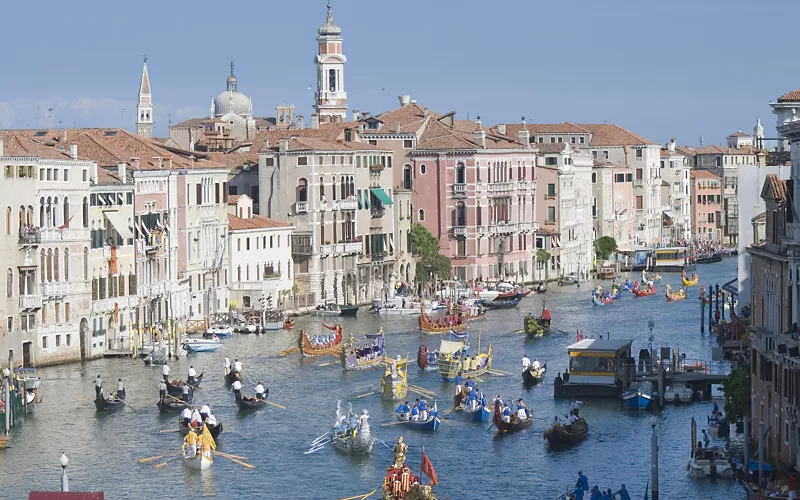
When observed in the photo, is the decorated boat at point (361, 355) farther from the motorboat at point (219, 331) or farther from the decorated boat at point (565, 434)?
the decorated boat at point (565, 434)

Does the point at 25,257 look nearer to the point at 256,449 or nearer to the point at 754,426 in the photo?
the point at 256,449

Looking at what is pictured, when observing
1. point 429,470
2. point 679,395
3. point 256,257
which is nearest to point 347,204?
point 256,257

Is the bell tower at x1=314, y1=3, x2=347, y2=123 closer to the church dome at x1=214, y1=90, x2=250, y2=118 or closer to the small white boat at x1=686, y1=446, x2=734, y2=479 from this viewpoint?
the church dome at x1=214, y1=90, x2=250, y2=118

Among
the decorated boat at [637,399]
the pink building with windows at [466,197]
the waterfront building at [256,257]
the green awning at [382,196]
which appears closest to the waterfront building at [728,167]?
the pink building with windows at [466,197]

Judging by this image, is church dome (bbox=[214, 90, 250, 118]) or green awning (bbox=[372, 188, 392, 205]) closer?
green awning (bbox=[372, 188, 392, 205])

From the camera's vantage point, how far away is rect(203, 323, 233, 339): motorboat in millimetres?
59825

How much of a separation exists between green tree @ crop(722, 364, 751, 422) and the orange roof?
3042 centimetres

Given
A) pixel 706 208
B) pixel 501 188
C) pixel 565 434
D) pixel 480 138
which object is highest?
pixel 480 138

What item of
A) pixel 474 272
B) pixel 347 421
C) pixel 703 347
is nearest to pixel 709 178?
pixel 474 272

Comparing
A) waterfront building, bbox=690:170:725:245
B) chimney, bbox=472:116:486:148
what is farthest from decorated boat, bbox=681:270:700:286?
waterfront building, bbox=690:170:725:245

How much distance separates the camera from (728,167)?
13512cm

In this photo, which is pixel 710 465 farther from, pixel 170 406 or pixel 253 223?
pixel 253 223

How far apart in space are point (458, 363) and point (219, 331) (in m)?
12.3

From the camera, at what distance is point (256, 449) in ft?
132
